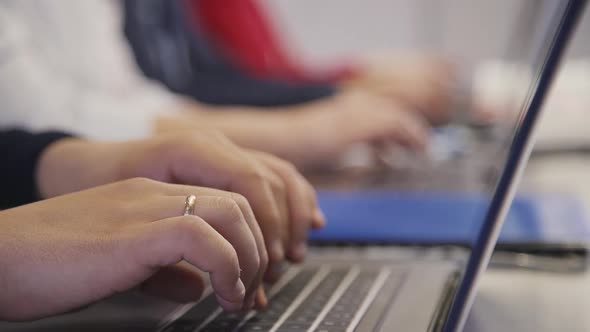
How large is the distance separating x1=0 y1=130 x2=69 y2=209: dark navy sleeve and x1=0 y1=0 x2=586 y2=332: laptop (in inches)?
4.6

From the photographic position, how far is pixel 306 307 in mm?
343

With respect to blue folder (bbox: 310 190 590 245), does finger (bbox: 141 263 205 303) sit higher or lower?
lower

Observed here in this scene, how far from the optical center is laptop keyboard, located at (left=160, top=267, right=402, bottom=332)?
315mm

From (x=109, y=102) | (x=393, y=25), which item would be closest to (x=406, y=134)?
(x=109, y=102)

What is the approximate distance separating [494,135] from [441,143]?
102 millimetres

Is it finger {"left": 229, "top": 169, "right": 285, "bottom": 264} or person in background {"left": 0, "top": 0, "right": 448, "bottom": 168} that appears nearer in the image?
finger {"left": 229, "top": 169, "right": 285, "bottom": 264}

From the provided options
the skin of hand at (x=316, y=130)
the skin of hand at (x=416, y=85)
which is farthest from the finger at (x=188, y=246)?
the skin of hand at (x=416, y=85)

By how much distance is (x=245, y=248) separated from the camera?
307 mm

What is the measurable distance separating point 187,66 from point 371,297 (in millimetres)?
1094

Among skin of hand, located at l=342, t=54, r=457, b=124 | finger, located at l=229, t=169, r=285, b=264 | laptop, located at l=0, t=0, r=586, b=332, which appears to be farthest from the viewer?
skin of hand, located at l=342, t=54, r=457, b=124

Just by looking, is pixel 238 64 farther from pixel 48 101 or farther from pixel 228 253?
pixel 228 253

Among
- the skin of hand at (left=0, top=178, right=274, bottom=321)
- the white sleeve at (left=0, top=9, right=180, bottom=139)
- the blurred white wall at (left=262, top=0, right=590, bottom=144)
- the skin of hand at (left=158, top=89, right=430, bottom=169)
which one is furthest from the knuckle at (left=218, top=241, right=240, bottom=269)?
the blurred white wall at (left=262, top=0, right=590, bottom=144)

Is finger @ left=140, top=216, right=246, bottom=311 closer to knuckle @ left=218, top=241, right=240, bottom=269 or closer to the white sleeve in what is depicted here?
knuckle @ left=218, top=241, right=240, bottom=269

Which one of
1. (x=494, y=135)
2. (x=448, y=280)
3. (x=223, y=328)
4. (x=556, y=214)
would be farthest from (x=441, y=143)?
(x=223, y=328)
